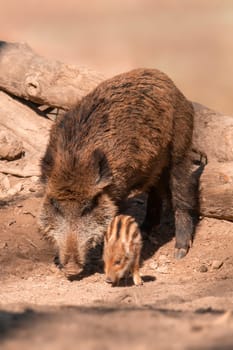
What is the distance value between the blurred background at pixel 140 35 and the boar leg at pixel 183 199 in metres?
6.98

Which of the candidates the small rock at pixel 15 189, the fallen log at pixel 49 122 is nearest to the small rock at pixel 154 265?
the fallen log at pixel 49 122

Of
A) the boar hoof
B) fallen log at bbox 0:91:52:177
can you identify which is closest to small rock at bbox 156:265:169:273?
the boar hoof

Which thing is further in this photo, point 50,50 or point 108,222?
point 50,50

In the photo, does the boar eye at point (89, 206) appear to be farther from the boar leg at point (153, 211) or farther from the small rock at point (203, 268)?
the boar leg at point (153, 211)

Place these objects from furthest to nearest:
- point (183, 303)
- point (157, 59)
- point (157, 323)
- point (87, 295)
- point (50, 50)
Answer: point (50, 50)
point (157, 59)
point (87, 295)
point (183, 303)
point (157, 323)

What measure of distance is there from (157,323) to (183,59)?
15.9m

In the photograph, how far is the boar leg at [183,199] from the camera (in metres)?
8.89

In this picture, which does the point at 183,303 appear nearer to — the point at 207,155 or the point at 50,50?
the point at 207,155

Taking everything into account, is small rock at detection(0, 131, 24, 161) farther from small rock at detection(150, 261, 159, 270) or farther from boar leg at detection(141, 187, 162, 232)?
small rock at detection(150, 261, 159, 270)

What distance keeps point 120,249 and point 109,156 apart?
3.15ft

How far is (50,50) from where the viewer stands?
22078 mm

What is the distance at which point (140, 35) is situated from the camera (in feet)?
75.9

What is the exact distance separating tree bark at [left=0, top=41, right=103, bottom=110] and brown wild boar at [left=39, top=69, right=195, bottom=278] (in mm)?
1351

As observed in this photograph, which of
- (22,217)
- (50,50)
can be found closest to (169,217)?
(22,217)
